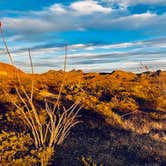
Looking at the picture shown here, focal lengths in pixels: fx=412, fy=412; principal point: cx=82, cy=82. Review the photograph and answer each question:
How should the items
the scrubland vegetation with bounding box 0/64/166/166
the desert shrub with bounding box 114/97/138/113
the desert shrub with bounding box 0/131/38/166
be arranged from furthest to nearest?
the desert shrub with bounding box 114/97/138/113 < the scrubland vegetation with bounding box 0/64/166/166 < the desert shrub with bounding box 0/131/38/166

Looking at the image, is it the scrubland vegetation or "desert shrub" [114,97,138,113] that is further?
"desert shrub" [114,97,138,113]

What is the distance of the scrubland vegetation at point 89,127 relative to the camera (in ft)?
41.4

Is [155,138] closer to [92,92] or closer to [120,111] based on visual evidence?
[120,111]

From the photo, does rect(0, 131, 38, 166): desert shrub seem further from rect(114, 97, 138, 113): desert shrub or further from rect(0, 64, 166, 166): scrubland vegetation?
rect(114, 97, 138, 113): desert shrub

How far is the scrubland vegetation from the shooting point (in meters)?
12.6

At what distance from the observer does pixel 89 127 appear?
15.7m

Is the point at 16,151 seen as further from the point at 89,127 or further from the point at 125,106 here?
the point at 125,106

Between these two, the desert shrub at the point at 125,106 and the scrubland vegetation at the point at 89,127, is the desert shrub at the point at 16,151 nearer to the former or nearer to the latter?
the scrubland vegetation at the point at 89,127

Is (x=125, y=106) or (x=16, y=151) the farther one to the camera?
(x=125, y=106)

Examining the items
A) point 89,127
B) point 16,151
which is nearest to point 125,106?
point 89,127

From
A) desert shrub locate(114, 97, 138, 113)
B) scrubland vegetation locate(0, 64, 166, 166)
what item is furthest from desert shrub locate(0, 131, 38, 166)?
desert shrub locate(114, 97, 138, 113)

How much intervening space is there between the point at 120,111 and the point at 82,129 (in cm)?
302

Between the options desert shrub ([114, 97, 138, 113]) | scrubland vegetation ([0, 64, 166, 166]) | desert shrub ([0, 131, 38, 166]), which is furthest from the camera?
desert shrub ([114, 97, 138, 113])

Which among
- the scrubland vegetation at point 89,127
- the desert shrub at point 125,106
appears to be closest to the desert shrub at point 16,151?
the scrubland vegetation at point 89,127
